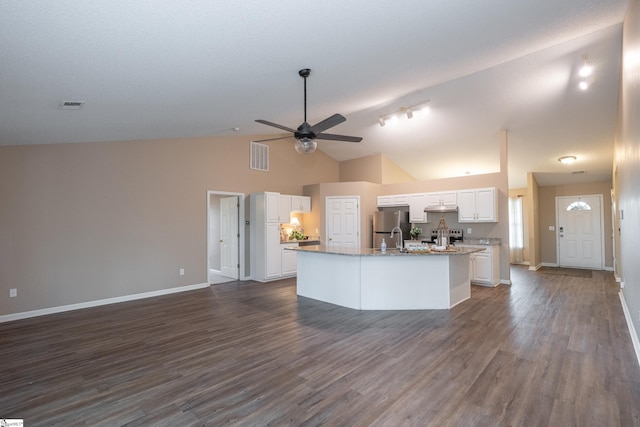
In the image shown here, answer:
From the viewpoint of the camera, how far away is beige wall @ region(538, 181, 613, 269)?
8.34 m

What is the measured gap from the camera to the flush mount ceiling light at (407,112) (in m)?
5.91

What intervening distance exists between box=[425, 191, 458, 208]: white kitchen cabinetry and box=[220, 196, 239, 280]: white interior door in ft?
14.9

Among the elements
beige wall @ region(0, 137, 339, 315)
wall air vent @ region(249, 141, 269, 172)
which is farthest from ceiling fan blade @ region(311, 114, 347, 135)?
wall air vent @ region(249, 141, 269, 172)

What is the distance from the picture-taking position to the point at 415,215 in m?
7.42

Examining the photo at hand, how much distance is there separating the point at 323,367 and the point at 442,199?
5337mm

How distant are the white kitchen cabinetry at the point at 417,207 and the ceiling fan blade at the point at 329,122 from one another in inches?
173

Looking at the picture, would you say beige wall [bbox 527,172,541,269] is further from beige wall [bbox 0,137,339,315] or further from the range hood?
beige wall [bbox 0,137,339,315]

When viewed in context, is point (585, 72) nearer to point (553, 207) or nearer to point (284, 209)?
point (284, 209)

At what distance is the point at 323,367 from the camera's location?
9.12 ft

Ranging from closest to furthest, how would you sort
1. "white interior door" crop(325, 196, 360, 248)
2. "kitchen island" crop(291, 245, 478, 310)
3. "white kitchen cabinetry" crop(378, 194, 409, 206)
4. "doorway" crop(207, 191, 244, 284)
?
1. "kitchen island" crop(291, 245, 478, 310)
2. "doorway" crop(207, 191, 244, 284)
3. "white kitchen cabinetry" crop(378, 194, 409, 206)
4. "white interior door" crop(325, 196, 360, 248)

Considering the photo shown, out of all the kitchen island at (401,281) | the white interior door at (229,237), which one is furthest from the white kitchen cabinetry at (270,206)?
the kitchen island at (401,281)

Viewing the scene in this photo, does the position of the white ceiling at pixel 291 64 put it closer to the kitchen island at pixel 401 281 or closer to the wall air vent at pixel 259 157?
the wall air vent at pixel 259 157

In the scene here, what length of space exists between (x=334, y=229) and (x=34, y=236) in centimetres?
568

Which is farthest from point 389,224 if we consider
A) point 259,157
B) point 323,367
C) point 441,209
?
point 323,367
